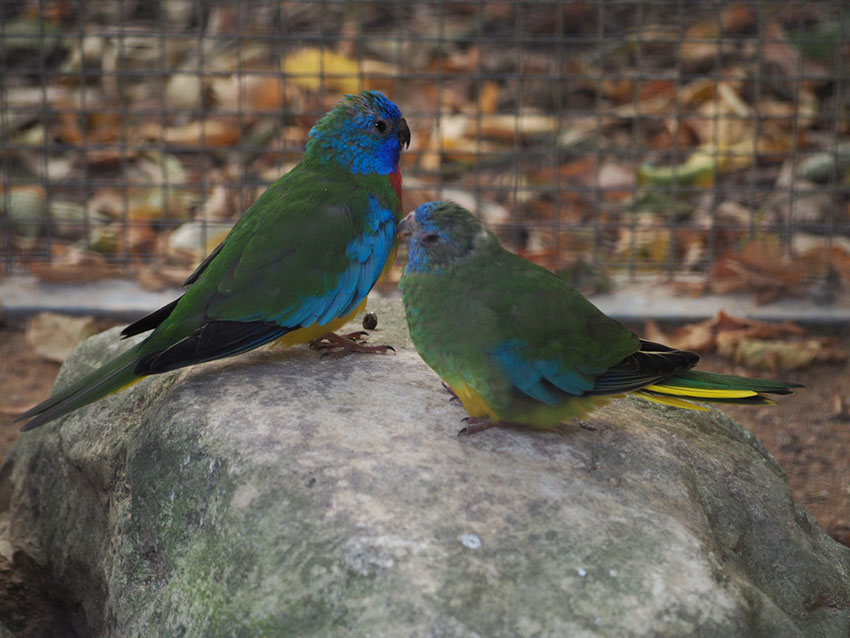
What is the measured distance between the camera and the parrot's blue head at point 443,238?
2.48 meters

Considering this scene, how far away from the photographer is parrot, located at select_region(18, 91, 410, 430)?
102 inches

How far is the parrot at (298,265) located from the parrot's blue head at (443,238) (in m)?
0.38

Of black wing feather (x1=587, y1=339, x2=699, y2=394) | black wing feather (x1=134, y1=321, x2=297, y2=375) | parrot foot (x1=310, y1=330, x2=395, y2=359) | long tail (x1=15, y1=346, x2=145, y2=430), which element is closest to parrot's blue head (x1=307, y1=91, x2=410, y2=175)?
parrot foot (x1=310, y1=330, x2=395, y2=359)

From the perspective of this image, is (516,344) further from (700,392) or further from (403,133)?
(403,133)

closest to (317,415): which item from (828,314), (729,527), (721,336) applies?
(729,527)

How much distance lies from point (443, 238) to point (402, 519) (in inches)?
29.7

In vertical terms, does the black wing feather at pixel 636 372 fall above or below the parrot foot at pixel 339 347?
above

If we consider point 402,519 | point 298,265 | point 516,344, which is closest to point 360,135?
Result: point 298,265

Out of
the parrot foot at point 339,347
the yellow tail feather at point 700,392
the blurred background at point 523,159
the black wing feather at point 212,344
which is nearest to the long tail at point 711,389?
the yellow tail feather at point 700,392

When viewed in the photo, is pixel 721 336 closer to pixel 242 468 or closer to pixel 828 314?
pixel 828 314

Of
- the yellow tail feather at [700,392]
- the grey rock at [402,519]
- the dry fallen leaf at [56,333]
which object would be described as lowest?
the dry fallen leaf at [56,333]

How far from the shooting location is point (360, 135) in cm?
307

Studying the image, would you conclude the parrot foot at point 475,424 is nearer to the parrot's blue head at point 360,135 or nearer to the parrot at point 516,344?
the parrot at point 516,344

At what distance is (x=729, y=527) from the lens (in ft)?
7.90
